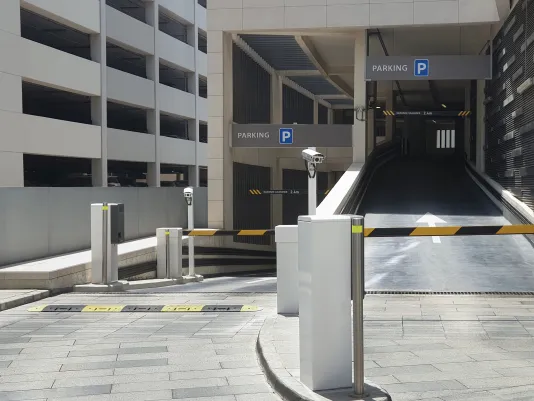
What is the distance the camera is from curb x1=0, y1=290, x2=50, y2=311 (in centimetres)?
1065

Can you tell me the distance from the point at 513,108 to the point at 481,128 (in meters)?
6.17

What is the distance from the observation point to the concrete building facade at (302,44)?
2152 centimetres

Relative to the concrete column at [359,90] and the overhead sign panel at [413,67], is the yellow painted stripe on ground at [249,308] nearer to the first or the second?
the overhead sign panel at [413,67]

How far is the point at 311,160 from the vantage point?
10.8 m

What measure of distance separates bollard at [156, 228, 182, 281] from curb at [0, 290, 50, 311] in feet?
18.3

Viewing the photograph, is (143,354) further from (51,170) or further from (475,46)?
(51,170)

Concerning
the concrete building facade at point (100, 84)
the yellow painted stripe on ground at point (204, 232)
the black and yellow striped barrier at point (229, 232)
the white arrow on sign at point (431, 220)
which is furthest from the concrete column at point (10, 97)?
the yellow painted stripe on ground at point (204, 232)

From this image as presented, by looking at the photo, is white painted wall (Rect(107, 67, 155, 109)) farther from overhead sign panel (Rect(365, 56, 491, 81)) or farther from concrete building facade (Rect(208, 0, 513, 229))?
overhead sign panel (Rect(365, 56, 491, 81))

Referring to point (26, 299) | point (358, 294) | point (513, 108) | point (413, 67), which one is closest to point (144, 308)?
point (26, 299)

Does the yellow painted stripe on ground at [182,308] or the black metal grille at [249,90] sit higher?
the black metal grille at [249,90]

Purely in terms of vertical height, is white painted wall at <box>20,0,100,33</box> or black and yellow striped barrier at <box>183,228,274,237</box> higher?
white painted wall at <box>20,0,100,33</box>

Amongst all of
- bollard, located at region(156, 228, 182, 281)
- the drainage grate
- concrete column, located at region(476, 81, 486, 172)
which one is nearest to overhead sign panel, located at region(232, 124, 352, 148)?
concrete column, located at region(476, 81, 486, 172)

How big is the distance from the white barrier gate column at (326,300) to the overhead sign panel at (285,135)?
18710 mm

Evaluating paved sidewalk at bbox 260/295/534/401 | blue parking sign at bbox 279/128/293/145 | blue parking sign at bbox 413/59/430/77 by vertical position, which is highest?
blue parking sign at bbox 413/59/430/77
